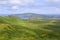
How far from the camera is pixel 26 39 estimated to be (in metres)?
166

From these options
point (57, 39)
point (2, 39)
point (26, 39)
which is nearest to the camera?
point (2, 39)

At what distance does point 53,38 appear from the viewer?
183m

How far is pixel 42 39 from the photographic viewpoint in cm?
17412

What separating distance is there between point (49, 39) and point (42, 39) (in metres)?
8.04

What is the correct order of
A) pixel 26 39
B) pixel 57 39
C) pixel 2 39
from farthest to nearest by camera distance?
pixel 57 39 → pixel 26 39 → pixel 2 39

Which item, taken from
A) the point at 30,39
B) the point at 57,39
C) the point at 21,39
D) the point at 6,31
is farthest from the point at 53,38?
the point at 6,31

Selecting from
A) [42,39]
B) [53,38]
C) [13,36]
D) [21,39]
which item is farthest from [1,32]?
[53,38]

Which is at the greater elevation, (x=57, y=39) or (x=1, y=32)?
(x=1, y=32)

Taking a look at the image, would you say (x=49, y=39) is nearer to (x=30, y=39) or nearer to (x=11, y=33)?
(x=30, y=39)

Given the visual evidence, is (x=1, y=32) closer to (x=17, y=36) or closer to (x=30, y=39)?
(x=17, y=36)

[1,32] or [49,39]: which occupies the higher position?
[1,32]

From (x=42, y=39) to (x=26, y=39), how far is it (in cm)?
1972

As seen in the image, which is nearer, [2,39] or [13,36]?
[2,39]

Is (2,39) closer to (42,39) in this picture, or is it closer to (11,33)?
(11,33)
